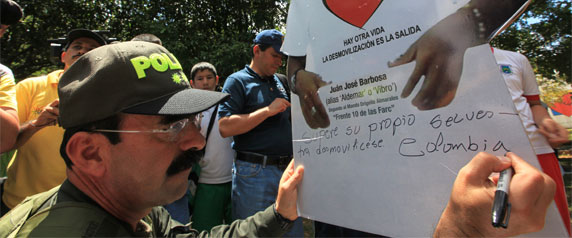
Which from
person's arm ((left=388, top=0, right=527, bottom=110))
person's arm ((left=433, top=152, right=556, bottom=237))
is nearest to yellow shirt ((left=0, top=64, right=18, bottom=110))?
person's arm ((left=388, top=0, right=527, bottom=110))

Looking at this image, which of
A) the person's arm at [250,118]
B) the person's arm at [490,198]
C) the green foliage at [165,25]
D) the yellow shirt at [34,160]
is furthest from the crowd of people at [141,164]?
the green foliage at [165,25]

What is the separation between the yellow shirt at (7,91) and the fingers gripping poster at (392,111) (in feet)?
5.52

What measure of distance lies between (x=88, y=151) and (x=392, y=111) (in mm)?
977

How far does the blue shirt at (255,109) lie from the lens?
2.49 meters

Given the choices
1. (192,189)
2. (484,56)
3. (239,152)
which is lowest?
(192,189)

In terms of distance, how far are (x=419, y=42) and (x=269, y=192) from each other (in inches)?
68.6

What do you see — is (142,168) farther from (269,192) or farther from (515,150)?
(269,192)

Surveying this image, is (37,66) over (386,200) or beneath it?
over

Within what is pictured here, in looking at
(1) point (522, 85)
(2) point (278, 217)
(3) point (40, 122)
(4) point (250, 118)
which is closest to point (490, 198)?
(2) point (278, 217)

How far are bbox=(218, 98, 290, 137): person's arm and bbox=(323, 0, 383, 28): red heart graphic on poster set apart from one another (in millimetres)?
1121

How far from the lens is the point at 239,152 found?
8.48 ft

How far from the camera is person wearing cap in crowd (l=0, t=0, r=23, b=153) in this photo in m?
1.87

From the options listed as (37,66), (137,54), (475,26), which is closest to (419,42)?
(475,26)

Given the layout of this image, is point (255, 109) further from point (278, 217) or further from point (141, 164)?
point (141, 164)
